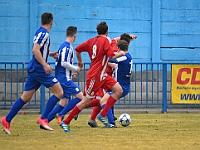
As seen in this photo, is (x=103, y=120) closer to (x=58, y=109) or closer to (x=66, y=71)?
(x=58, y=109)

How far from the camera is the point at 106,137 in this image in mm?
10320

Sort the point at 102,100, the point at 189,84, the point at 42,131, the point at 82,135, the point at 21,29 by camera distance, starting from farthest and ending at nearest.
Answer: the point at 21,29, the point at 189,84, the point at 102,100, the point at 42,131, the point at 82,135

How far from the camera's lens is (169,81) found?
60.3 ft

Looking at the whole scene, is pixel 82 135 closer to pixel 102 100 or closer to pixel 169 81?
pixel 102 100

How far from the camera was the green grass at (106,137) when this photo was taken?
9008 mm

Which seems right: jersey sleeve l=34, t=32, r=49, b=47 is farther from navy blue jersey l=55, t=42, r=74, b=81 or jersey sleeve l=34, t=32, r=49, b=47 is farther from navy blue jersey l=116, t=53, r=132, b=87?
navy blue jersey l=116, t=53, r=132, b=87

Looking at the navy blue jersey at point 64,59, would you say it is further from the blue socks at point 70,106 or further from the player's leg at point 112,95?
the player's leg at point 112,95

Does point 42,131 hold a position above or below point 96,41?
below

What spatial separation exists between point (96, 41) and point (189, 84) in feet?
23.5

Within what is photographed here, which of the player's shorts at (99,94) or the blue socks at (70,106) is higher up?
the player's shorts at (99,94)

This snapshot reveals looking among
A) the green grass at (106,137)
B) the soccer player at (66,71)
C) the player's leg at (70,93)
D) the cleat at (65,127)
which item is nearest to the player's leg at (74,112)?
the cleat at (65,127)

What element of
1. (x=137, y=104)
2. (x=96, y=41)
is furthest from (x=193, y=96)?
(x=96, y=41)

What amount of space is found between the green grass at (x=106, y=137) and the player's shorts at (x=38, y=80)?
790 mm

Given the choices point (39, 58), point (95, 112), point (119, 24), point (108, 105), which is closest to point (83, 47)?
point (39, 58)
